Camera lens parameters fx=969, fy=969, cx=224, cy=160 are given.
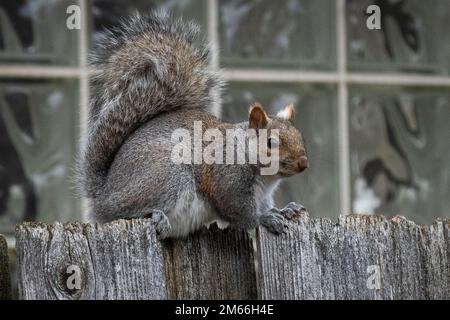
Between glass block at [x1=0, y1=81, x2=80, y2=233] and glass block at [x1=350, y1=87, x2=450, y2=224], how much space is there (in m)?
1.27

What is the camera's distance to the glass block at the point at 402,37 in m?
4.36

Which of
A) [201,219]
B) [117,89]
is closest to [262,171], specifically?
[201,219]

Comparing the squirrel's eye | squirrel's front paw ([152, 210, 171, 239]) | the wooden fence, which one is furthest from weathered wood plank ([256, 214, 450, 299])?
the squirrel's eye

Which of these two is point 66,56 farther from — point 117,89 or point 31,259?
point 31,259

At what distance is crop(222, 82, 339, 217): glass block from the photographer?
164 inches

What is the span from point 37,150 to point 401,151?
1.66m

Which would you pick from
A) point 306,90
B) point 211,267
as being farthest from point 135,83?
point 306,90

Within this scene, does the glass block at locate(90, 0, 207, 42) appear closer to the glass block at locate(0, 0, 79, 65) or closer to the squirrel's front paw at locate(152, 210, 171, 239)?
the glass block at locate(0, 0, 79, 65)

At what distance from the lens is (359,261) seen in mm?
1889

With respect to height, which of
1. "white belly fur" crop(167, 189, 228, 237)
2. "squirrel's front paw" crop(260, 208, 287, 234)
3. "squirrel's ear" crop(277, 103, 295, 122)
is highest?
"squirrel's ear" crop(277, 103, 295, 122)

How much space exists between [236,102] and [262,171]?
1.68 meters

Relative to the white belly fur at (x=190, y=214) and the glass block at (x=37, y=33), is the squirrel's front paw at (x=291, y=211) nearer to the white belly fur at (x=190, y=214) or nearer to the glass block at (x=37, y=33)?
the white belly fur at (x=190, y=214)

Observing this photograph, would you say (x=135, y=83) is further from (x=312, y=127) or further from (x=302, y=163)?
(x=312, y=127)

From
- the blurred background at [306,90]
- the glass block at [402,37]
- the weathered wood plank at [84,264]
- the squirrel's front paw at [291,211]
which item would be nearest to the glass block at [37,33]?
the blurred background at [306,90]
